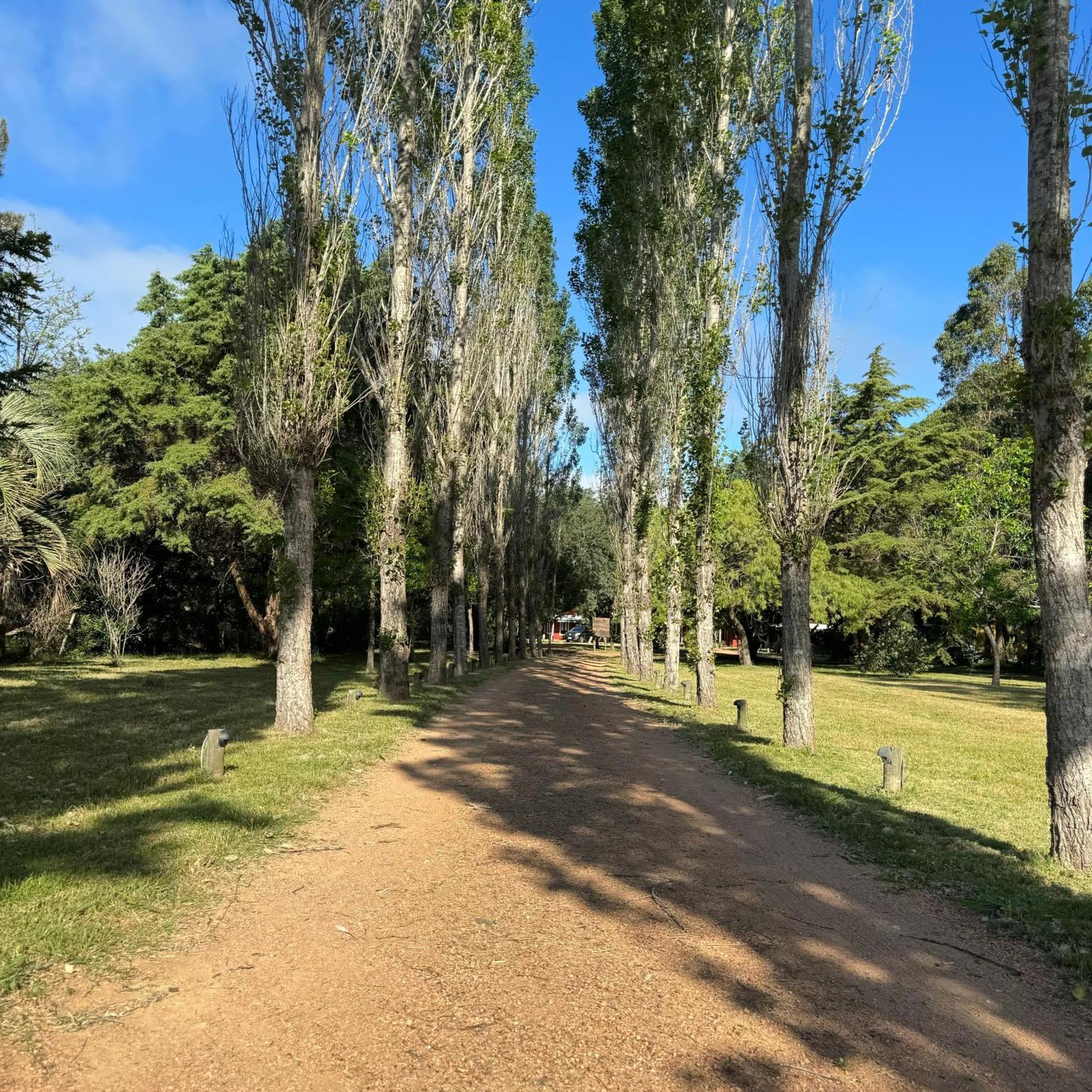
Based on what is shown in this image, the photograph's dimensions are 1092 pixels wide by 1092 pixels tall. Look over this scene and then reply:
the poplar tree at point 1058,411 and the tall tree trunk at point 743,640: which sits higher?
the poplar tree at point 1058,411

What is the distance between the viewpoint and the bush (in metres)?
33.6

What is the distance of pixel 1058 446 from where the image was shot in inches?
210

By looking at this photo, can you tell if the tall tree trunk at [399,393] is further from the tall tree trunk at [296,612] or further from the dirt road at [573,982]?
the dirt road at [573,982]

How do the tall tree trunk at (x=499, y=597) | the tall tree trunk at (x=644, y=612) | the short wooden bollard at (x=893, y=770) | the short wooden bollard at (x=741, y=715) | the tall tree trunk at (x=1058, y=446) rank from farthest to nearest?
the tall tree trunk at (x=499, y=597) → the tall tree trunk at (x=644, y=612) → the short wooden bollard at (x=741, y=715) → the short wooden bollard at (x=893, y=770) → the tall tree trunk at (x=1058, y=446)

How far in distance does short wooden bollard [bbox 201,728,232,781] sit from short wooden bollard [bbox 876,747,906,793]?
6.68 m

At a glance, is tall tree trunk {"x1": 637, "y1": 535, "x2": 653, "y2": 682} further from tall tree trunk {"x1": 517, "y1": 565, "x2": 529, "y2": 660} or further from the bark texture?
the bark texture

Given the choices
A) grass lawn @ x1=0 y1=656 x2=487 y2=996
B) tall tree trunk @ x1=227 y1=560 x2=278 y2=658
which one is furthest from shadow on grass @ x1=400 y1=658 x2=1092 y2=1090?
tall tree trunk @ x1=227 y1=560 x2=278 y2=658

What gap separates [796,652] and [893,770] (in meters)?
2.01

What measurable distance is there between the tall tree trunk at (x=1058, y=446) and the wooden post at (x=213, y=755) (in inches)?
271

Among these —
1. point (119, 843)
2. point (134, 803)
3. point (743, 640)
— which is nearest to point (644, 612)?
point (134, 803)

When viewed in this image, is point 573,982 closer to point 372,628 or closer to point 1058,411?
point 1058,411

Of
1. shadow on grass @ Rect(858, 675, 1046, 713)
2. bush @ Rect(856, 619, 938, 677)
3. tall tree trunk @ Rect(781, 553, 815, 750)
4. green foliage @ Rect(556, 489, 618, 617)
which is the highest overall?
green foliage @ Rect(556, 489, 618, 617)

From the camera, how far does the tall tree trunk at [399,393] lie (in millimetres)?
13883

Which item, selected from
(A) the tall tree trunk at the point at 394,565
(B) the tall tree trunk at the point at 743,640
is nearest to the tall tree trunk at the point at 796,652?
(A) the tall tree trunk at the point at 394,565
